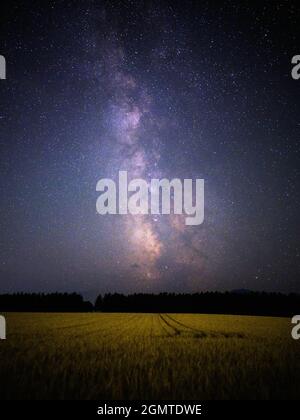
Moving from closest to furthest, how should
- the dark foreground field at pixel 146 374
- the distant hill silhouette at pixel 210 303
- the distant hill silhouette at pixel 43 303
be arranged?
the dark foreground field at pixel 146 374 → the distant hill silhouette at pixel 210 303 → the distant hill silhouette at pixel 43 303

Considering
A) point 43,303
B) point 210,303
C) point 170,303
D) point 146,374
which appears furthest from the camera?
point 170,303

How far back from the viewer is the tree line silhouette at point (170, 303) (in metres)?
75.7

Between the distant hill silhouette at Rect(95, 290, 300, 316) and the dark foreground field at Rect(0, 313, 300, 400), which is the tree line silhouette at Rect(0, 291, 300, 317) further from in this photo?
the dark foreground field at Rect(0, 313, 300, 400)

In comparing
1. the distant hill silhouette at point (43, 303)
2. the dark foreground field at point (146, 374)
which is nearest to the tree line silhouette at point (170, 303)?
the distant hill silhouette at point (43, 303)

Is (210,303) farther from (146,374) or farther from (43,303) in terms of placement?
(146,374)

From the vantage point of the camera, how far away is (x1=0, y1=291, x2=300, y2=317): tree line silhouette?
75.7 m

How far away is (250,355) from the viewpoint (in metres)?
12.2

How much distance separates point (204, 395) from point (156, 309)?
93.3 metres

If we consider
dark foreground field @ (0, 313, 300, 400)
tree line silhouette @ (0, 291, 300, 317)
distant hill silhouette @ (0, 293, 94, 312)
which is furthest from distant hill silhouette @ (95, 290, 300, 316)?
dark foreground field @ (0, 313, 300, 400)

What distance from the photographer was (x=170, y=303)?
9638 cm

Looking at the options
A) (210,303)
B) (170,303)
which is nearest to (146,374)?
(210,303)

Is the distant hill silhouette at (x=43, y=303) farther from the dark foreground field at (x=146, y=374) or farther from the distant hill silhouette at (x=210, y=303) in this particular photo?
the dark foreground field at (x=146, y=374)
